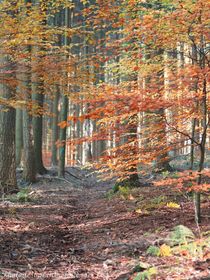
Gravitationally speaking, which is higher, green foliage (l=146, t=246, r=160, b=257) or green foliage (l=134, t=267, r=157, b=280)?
green foliage (l=134, t=267, r=157, b=280)

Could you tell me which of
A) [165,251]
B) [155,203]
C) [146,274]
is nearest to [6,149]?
[155,203]

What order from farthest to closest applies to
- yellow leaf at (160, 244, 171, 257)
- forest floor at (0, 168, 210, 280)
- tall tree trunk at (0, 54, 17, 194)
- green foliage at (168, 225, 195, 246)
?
1. tall tree trunk at (0, 54, 17, 194)
2. green foliage at (168, 225, 195, 246)
3. yellow leaf at (160, 244, 171, 257)
4. forest floor at (0, 168, 210, 280)

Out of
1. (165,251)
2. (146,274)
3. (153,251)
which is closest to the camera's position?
(146,274)

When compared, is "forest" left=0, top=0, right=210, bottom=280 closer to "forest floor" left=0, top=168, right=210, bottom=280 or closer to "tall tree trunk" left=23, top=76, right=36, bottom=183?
"forest floor" left=0, top=168, right=210, bottom=280

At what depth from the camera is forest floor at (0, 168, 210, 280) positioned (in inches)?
200

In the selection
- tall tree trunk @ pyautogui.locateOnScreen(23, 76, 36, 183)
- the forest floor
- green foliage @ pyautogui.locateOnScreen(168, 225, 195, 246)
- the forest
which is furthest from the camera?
tall tree trunk @ pyautogui.locateOnScreen(23, 76, 36, 183)

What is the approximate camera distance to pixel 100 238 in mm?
7090

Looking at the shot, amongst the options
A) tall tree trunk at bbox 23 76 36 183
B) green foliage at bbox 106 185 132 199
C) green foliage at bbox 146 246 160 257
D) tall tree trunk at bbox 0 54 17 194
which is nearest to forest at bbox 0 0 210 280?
green foliage at bbox 146 246 160 257

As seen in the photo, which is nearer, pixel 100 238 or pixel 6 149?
pixel 100 238

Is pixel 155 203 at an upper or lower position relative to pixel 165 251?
lower

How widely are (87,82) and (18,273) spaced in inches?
202

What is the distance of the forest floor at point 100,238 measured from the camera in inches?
200

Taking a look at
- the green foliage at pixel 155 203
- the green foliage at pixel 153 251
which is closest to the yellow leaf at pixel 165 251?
the green foliage at pixel 153 251

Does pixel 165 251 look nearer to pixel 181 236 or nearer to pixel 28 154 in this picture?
pixel 181 236
